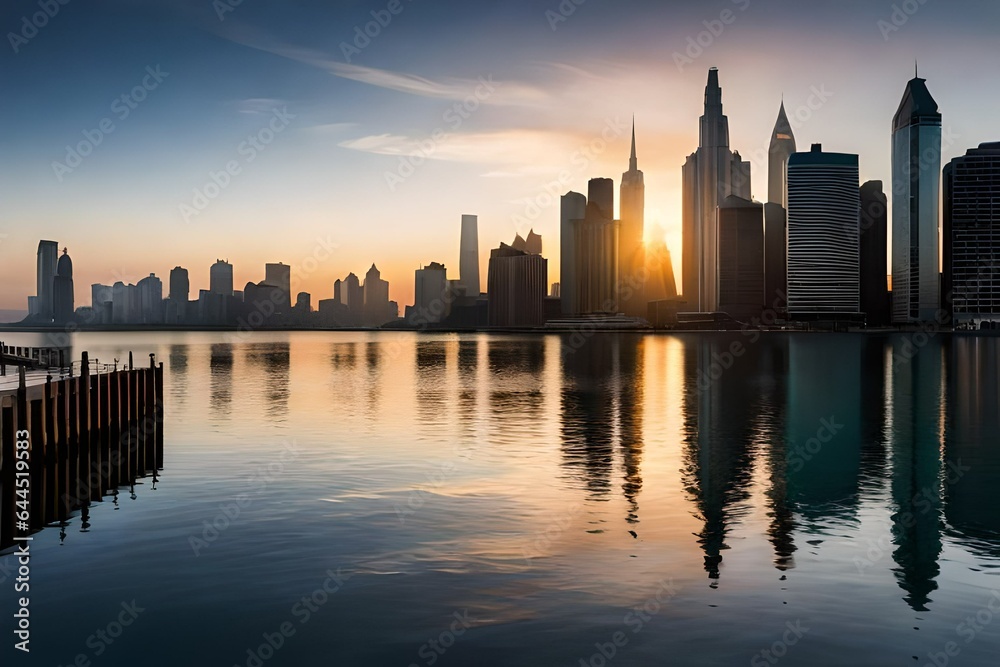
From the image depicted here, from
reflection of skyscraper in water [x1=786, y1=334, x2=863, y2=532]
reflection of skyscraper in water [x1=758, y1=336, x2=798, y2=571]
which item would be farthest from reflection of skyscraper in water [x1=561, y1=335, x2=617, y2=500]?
reflection of skyscraper in water [x1=786, y1=334, x2=863, y2=532]

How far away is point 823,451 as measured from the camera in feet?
147

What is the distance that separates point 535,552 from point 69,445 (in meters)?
22.4

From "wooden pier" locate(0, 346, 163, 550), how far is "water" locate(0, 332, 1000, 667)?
54.8 inches

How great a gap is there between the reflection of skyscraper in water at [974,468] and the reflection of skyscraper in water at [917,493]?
62 cm

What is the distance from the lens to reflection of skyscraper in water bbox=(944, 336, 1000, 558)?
A: 2631cm

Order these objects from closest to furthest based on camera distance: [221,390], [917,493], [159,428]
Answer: [917,493] < [159,428] < [221,390]

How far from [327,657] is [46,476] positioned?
67.4 ft

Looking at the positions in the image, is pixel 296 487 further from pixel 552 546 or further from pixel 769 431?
pixel 769 431

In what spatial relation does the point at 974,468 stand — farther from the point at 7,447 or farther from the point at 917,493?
the point at 7,447

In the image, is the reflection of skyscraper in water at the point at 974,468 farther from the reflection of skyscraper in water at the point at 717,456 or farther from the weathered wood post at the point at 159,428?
the weathered wood post at the point at 159,428

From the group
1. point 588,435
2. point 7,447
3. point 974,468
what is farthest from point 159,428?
point 974,468

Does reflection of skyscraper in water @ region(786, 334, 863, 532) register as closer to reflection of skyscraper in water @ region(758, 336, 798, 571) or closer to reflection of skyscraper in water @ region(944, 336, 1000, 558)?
reflection of skyscraper in water @ region(758, 336, 798, 571)

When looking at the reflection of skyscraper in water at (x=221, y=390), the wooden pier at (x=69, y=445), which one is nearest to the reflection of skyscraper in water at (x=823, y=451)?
the wooden pier at (x=69, y=445)

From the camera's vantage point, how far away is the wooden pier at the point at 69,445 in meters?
28.9
